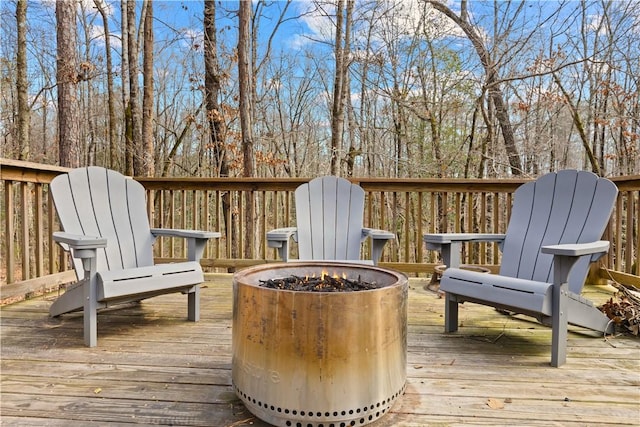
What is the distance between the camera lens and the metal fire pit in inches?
53.7

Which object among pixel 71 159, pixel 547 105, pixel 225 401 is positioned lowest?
pixel 225 401

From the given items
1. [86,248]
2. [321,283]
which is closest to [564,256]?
[321,283]

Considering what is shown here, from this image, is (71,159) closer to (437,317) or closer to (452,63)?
(437,317)

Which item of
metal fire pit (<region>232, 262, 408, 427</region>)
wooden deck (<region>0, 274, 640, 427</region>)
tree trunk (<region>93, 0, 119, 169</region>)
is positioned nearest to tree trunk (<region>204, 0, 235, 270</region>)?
tree trunk (<region>93, 0, 119, 169</region>)

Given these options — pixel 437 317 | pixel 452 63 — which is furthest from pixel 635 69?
pixel 437 317

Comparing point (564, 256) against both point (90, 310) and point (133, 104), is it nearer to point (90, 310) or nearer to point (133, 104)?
point (90, 310)

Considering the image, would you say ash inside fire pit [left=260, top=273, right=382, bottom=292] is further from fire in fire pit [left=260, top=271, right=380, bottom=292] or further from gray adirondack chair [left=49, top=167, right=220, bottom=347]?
gray adirondack chair [left=49, top=167, right=220, bottom=347]

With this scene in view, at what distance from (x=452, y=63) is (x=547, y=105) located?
7.74ft

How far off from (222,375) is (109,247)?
1488 mm

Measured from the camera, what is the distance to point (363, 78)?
8.05 metres

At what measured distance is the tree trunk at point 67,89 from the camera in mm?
4859

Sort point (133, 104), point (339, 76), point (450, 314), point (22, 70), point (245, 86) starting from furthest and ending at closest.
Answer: point (339, 76) < point (133, 104) < point (22, 70) < point (245, 86) < point (450, 314)

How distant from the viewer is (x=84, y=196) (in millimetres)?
2736

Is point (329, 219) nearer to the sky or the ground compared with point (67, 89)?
nearer to the ground
